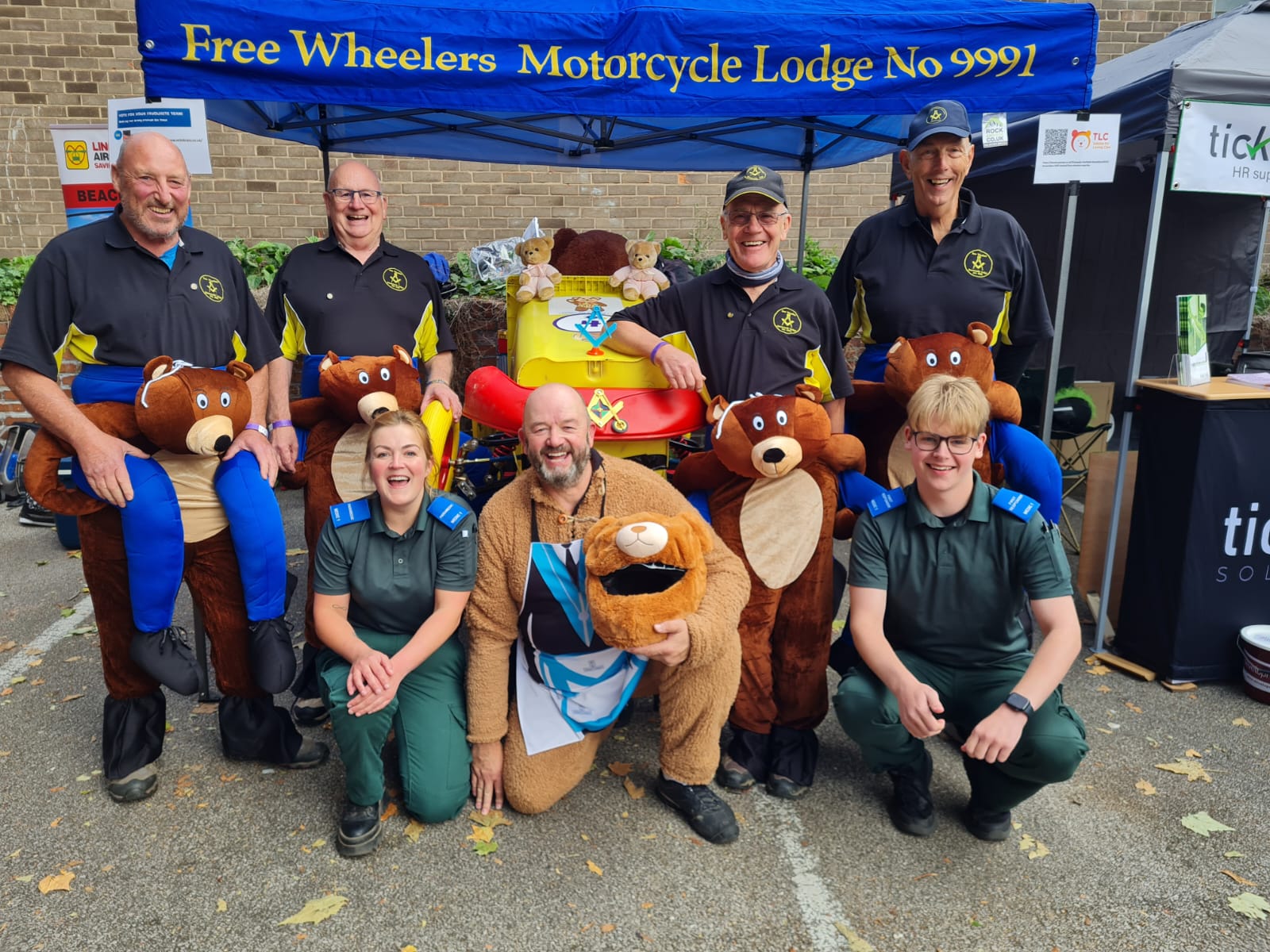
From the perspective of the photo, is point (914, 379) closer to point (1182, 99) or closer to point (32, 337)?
point (1182, 99)

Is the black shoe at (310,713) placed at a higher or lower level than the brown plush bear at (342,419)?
lower

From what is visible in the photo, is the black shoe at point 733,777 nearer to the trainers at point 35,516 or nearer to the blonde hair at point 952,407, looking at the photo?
the blonde hair at point 952,407

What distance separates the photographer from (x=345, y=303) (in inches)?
132

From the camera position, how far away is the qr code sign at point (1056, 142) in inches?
144

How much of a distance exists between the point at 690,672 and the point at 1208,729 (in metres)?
2.09

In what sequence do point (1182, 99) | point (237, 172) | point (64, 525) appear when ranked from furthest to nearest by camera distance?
point (237, 172)
point (64, 525)
point (1182, 99)

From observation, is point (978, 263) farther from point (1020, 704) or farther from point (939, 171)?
point (1020, 704)

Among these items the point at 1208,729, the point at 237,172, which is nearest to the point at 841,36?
the point at 1208,729

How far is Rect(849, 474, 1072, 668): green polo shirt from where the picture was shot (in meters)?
2.55

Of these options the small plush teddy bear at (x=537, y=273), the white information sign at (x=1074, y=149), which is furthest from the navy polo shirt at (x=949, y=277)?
the small plush teddy bear at (x=537, y=273)

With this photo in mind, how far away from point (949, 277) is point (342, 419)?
232 centimetres

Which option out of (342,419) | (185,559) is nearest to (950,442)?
(342,419)

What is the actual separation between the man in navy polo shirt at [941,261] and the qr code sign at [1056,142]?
631 millimetres

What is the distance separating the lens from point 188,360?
273 cm
